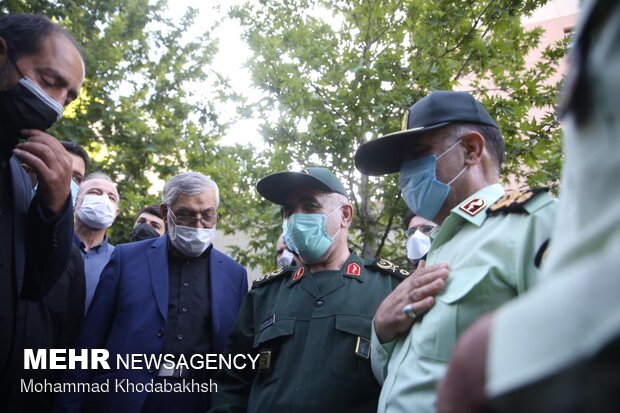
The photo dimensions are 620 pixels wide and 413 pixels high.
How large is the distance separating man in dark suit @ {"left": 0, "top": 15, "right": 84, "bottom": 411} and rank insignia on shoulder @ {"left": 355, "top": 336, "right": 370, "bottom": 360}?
1510 mm

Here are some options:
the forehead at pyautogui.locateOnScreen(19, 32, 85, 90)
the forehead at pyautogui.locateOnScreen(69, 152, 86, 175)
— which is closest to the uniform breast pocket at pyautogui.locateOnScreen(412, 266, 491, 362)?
the forehead at pyautogui.locateOnScreen(19, 32, 85, 90)

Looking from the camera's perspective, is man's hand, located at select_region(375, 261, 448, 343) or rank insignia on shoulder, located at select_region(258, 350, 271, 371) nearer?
man's hand, located at select_region(375, 261, 448, 343)

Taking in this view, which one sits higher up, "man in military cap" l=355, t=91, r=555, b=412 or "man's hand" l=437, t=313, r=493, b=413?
"man in military cap" l=355, t=91, r=555, b=412

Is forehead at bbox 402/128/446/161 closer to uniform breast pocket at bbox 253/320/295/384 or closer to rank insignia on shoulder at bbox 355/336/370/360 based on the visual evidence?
rank insignia on shoulder at bbox 355/336/370/360

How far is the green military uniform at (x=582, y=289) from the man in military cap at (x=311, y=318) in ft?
6.32

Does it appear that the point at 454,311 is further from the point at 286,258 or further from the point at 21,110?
the point at 286,258

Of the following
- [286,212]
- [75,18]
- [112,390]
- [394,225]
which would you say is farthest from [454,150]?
[75,18]

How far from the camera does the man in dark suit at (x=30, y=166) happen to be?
2180mm

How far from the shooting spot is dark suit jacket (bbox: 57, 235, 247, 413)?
2.89 m

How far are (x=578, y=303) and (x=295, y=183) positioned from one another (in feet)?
9.24

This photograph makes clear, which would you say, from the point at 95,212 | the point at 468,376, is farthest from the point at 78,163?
the point at 468,376

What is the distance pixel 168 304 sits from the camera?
3.17m

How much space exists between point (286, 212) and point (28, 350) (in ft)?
5.53

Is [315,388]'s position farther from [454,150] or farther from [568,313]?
[568,313]
